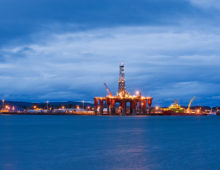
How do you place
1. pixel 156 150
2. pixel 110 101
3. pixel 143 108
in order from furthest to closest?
pixel 143 108 < pixel 110 101 < pixel 156 150

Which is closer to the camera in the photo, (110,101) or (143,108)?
(110,101)

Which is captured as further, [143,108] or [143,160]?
[143,108]

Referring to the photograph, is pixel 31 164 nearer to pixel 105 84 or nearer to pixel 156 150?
pixel 156 150

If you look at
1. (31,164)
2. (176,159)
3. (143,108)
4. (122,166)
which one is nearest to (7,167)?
(31,164)

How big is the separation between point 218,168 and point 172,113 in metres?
175

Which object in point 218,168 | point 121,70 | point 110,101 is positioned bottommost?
point 218,168

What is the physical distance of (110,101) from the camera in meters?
163

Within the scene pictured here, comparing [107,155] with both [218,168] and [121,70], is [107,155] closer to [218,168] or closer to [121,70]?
[218,168]

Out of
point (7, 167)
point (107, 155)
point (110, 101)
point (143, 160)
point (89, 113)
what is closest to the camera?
point (7, 167)

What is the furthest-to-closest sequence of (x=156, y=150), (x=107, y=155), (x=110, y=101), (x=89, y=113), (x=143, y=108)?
1. (x=89, y=113)
2. (x=143, y=108)
3. (x=110, y=101)
4. (x=156, y=150)
5. (x=107, y=155)

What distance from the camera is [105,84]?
184875 mm

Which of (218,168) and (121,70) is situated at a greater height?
(121,70)

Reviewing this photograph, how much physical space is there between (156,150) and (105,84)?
5999 inches

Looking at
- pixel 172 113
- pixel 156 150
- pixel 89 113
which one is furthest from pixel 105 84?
pixel 156 150
